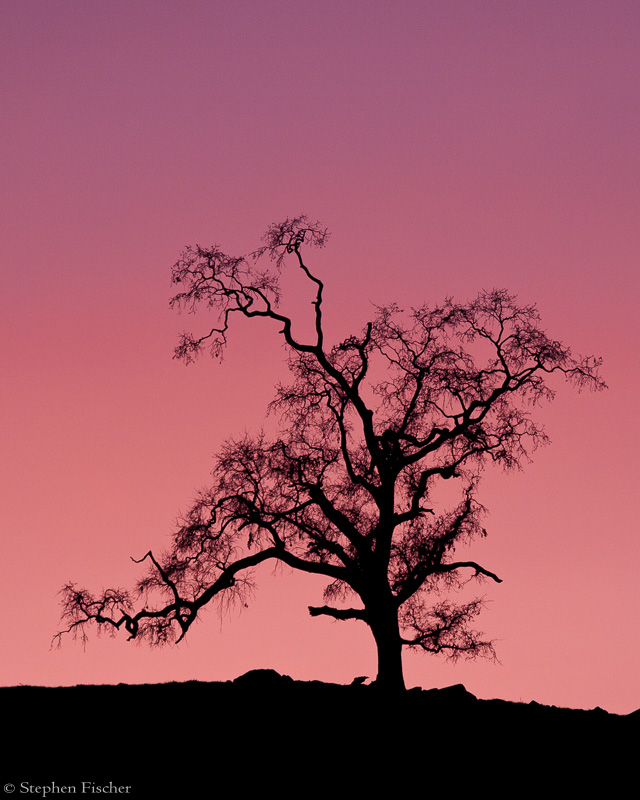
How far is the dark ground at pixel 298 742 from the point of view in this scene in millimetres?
21328

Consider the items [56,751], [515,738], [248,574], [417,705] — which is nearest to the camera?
[56,751]

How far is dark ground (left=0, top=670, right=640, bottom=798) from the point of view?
70.0 ft

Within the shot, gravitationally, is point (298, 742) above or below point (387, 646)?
below

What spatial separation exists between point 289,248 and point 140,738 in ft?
49.7

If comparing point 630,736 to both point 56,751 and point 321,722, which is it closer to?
point 321,722

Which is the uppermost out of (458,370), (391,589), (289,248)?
(289,248)

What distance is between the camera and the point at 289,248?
32062 millimetres

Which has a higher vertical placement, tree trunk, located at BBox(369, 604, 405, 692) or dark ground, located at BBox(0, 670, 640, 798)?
tree trunk, located at BBox(369, 604, 405, 692)

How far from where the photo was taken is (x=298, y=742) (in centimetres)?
2412

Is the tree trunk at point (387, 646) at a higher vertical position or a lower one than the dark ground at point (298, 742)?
higher

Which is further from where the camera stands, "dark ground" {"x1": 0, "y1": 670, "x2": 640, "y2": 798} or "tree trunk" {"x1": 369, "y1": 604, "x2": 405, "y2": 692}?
"tree trunk" {"x1": 369, "y1": 604, "x2": 405, "y2": 692}

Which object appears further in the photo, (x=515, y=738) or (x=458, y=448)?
(x=458, y=448)

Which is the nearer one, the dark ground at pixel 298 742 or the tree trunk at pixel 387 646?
the dark ground at pixel 298 742

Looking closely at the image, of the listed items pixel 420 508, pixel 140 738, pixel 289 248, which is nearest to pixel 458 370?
pixel 420 508
